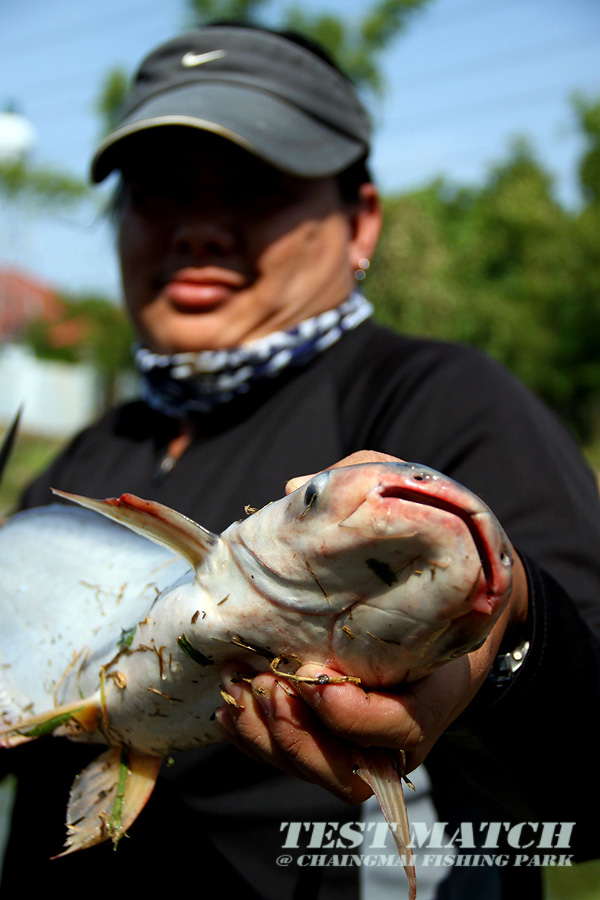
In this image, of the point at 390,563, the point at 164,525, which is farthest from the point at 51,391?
the point at 390,563

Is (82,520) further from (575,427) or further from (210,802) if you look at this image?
(575,427)

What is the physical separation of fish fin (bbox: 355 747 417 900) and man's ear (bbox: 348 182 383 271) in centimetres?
143

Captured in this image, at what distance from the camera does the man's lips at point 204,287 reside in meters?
1.85

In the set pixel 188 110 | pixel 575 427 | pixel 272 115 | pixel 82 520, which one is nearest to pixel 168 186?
pixel 188 110

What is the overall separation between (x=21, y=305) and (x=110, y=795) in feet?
109

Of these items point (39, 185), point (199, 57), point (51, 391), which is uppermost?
point (199, 57)

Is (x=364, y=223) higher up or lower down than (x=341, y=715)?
higher up

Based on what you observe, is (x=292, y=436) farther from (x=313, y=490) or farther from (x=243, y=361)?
(x=313, y=490)

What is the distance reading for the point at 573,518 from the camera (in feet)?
4.44

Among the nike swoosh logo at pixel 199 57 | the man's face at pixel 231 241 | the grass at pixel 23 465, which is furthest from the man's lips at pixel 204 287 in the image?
the grass at pixel 23 465

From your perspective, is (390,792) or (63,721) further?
(63,721)

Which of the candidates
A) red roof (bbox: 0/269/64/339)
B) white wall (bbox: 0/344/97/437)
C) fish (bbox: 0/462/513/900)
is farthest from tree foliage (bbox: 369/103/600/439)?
fish (bbox: 0/462/513/900)

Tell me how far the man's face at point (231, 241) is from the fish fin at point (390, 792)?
1144 mm

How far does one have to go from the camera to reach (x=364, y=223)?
214cm
